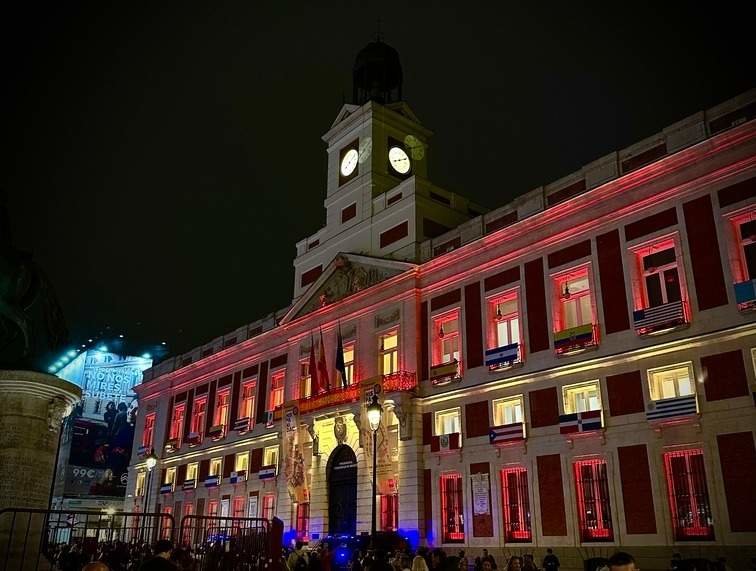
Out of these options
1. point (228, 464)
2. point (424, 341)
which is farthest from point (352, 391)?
point (228, 464)

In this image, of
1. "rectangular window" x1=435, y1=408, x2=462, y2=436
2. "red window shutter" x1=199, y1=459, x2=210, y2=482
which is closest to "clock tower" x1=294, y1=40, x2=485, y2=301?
"rectangular window" x1=435, y1=408, x2=462, y2=436

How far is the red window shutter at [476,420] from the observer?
→ 25078 mm

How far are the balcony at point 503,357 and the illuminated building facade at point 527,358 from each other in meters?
0.06

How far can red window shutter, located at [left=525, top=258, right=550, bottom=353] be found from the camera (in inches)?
950

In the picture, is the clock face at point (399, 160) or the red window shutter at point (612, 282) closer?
the red window shutter at point (612, 282)

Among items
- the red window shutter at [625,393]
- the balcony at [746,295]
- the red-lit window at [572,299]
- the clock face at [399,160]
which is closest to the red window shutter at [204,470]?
the clock face at [399,160]

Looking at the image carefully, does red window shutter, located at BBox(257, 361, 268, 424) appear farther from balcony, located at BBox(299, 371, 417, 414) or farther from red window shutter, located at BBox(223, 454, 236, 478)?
balcony, located at BBox(299, 371, 417, 414)

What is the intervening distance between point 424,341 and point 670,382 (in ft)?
34.9

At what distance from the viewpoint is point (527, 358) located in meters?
24.3

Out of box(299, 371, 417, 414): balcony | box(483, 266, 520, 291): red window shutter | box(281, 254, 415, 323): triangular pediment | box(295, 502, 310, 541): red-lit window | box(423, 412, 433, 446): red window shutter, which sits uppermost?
box(281, 254, 415, 323): triangular pediment

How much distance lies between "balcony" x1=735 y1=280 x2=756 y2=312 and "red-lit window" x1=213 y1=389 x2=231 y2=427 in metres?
29.4

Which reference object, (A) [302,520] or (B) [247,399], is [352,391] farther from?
(B) [247,399]

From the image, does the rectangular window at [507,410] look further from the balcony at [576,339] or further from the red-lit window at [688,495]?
the red-lit window at [688,495]

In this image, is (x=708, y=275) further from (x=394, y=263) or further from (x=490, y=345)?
(x=394, y=263)
